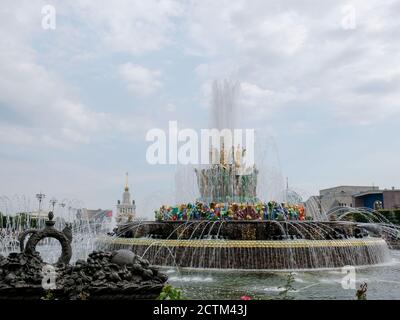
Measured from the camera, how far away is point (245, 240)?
15.4 metres

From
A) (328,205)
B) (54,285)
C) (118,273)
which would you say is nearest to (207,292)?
(118,273)

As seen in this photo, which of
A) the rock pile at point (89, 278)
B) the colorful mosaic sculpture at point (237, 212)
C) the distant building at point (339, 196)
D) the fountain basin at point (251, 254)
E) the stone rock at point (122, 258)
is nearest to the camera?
the rock pile at point (89, 278)

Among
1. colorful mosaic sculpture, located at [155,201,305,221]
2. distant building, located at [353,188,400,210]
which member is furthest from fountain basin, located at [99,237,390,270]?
distant building, located at [353,188,400,210]

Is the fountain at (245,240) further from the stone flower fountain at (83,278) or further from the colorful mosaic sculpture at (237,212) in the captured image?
the stone flower fountain at (83,278)

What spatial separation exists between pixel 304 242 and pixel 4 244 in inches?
792

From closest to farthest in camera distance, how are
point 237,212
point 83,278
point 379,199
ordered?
point 83,278 < point 237,212 < point 379,199

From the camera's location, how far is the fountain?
48.1 feet

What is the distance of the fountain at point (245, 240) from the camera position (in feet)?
48.1

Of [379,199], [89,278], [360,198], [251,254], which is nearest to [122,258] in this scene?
[89,278]

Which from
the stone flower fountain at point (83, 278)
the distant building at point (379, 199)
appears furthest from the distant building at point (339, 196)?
the stone flower fountain at point (83, 278)

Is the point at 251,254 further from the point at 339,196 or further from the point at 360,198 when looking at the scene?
the point at 339,196

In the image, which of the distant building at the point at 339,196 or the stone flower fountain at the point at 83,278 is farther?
the distant building at the point at 339,196

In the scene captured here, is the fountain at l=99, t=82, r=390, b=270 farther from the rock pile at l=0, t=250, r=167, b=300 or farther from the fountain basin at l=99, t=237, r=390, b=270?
the rock pile at l=0, t=250, r=167, b=300
